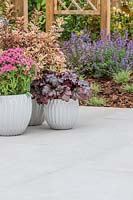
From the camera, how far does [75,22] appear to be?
13.0m

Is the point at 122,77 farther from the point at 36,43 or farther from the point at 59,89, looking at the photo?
the point at 59,89

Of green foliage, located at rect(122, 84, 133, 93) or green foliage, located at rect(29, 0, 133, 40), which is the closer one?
green foliage, located at rect(122, 84, 133, 93)

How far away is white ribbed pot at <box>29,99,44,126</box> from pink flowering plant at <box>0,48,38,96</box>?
17.3 inches

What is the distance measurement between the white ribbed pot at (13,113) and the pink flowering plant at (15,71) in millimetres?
104

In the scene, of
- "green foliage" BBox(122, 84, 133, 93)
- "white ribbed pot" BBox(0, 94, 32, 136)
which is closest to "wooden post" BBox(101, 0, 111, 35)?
"green foliage" BBox(122, 84, 133, 93)

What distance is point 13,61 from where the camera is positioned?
654 centimetres

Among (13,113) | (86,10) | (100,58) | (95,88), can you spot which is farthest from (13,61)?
(86,10)

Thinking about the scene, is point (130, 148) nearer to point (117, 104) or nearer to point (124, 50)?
point (117, 104)

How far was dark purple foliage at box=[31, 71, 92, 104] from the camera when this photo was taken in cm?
680

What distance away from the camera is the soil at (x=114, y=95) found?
337 inches

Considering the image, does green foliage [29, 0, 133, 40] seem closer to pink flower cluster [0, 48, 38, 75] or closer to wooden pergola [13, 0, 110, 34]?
wooden pergola [13, 0, 110, 34]

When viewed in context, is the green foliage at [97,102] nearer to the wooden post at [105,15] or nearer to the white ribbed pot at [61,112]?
the white ribbed pot at [61,112]

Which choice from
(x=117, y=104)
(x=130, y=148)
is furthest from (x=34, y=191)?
(x=117, y=104)

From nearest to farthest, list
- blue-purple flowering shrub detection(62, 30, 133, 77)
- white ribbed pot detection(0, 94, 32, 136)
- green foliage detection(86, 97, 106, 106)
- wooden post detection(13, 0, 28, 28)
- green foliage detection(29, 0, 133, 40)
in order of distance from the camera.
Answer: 1. white ribbed pot detection(0, 94, 32, 136)
2. green foliage detection(86, 97, 106, 106)
3. blue-purple flowering shrub detection(62, 30, 133, 77)
4. wooden post detection(13, 0, 28, 28)
5. green foliage detection(29, 0, 133, 40)
